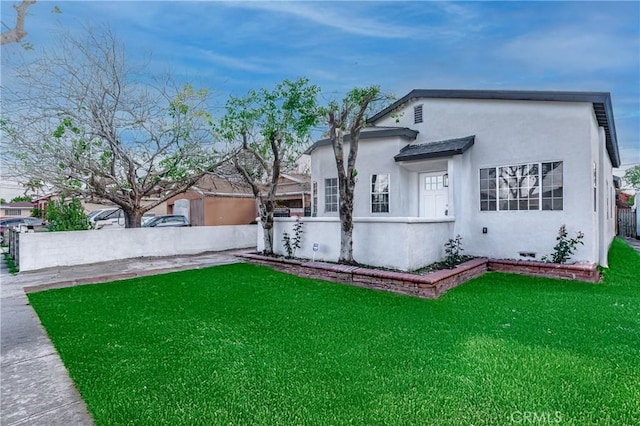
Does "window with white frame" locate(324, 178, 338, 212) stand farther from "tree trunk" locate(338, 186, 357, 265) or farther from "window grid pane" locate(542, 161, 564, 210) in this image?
"window grid pane" locate(542, 161, 564, 210)

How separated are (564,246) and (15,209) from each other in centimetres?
5802

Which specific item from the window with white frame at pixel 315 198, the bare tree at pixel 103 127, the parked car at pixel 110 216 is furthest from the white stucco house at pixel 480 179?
the parked car at pixel 110 216

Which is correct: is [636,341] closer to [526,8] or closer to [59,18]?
[526,8]

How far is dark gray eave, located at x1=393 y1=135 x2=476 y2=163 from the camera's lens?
9.62 meters

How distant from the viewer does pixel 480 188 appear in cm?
995

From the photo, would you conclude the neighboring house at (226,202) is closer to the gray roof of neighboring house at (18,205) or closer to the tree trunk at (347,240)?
the tree trunk at (347,240)

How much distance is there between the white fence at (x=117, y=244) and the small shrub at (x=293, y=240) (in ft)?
16.2

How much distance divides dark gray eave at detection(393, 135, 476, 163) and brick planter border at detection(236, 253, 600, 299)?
316 cm

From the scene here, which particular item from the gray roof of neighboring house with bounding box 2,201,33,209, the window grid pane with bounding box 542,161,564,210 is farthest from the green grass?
the gray roof of neighboring house with bounding box 2,201,33,209

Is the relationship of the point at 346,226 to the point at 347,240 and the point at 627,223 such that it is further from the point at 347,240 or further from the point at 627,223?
the point at 627,223

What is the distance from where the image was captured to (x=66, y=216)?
11.2 m

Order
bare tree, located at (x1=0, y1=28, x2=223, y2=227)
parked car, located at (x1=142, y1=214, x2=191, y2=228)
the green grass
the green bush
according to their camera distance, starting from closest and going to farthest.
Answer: the green grass, bare tree, located at (x1=0, y1=28, x2=223, y2=227), the green bush, parked car, located at (x1=142, y1=214, x2=191, y2=228)

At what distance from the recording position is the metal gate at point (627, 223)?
20.6m

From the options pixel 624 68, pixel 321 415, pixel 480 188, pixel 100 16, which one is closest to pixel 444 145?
pixel 480 188
